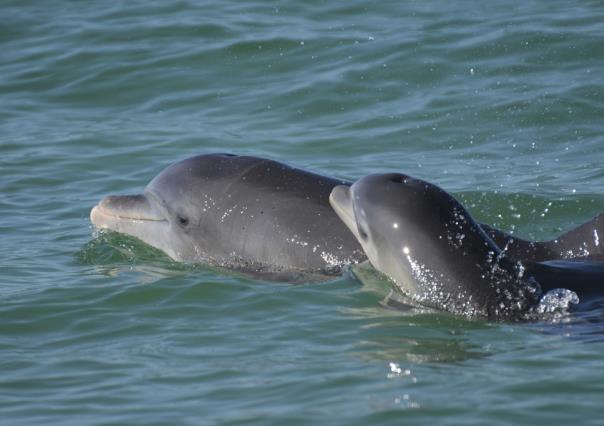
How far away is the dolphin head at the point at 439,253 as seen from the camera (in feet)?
31.8

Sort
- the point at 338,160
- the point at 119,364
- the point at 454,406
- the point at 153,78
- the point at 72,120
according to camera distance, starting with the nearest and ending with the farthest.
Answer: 1. the point at 454,406
2. the point at 119,364
3. the point at 338,160
4. the point at 72,120
5. the point at 153,78

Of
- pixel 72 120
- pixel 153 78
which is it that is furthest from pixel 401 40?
pixel 72 120

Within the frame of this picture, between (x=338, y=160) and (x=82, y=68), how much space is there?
6324mm

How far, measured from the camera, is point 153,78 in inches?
776

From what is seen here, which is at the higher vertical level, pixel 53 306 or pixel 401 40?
pixel 401 40

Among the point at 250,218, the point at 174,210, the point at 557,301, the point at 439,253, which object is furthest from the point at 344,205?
the point at 174,210

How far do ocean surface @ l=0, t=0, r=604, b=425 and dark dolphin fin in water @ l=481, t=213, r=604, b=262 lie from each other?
1350 millimetres

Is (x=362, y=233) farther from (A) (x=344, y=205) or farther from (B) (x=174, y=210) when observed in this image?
(B) (x=174, y=210)

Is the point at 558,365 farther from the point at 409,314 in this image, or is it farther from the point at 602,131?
the point at 602,131

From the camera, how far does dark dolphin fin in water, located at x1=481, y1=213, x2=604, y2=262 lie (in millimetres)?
10969

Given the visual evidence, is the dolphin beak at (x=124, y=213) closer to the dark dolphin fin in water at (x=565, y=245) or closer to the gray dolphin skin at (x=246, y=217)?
the gray dolphin skin at (x=246, y=217)

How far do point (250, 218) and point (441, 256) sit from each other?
7.23ft

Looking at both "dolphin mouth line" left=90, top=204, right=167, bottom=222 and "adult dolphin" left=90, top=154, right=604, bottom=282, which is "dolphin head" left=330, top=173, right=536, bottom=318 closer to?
"adult dolphin" left=90, top=154, right=604, bottom=282

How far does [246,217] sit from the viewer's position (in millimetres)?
11359
